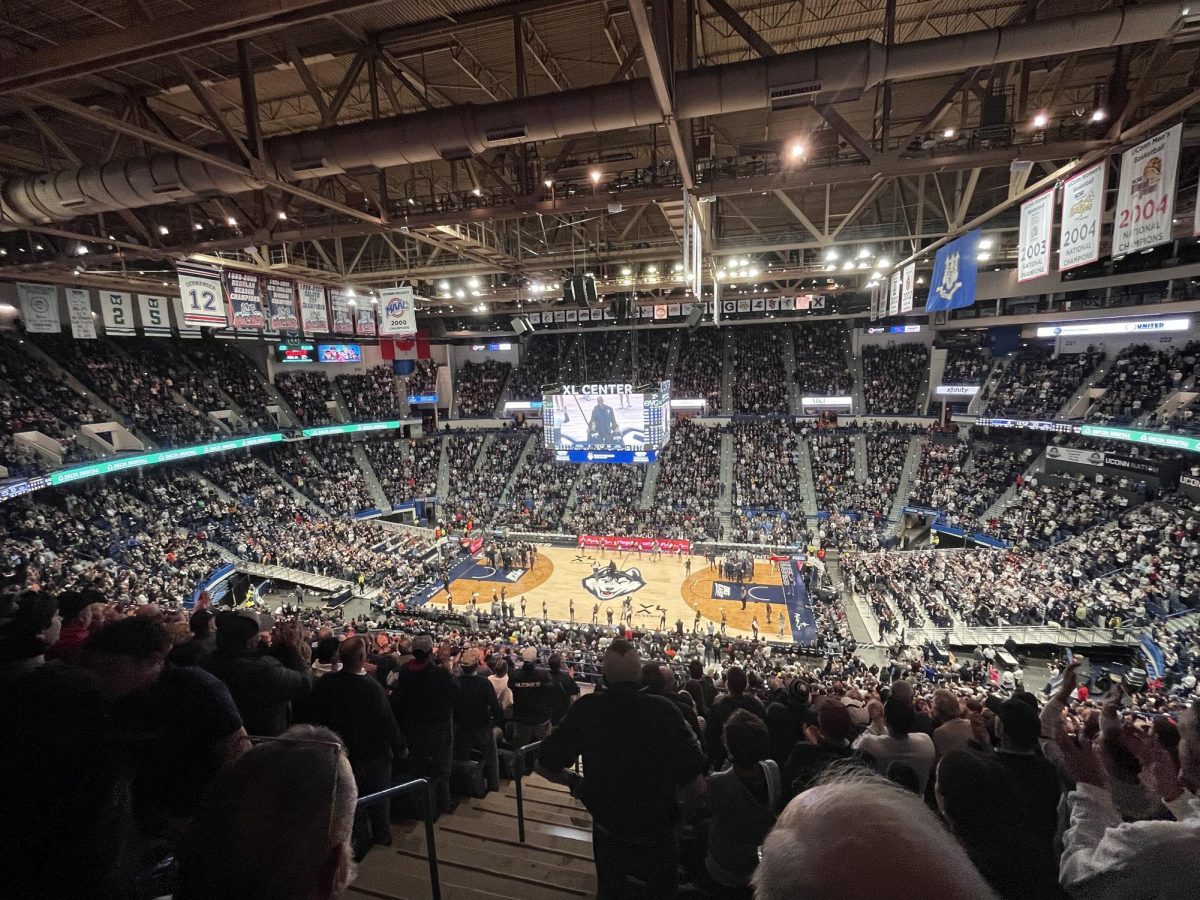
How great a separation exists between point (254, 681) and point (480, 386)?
131ft

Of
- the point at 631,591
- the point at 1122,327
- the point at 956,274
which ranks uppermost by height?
the point at 956,274

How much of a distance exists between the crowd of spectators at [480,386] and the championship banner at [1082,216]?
35.6 m

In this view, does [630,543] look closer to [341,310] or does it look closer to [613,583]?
[613,583]

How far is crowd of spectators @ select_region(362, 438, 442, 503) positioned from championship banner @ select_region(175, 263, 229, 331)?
2104 centimetres

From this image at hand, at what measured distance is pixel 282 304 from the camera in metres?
15.2

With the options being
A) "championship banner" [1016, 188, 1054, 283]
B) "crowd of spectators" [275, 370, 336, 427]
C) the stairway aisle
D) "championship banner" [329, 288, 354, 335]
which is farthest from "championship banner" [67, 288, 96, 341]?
"championship banner" [1016, 188, 1054, 283]

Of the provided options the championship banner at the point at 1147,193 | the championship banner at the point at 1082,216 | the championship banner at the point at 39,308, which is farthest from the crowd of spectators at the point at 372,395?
the championship banner at the point at 1147,193

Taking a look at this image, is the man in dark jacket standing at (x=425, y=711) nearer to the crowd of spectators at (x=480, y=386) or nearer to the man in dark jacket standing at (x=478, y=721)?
the man in dark jacket standing at (x=478, y=721)

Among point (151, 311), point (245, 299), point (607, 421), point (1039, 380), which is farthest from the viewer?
point (1039, 380)

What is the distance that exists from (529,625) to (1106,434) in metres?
23.2

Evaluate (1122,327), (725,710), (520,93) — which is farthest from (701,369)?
(725,710)

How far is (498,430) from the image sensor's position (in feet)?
132

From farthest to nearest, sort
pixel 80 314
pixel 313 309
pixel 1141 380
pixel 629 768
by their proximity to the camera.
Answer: pixel 1141 380 < pixel 80 314 < pixel 313 309 < pixel 629 768

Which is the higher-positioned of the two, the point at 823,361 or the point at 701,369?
the point at 823,361
